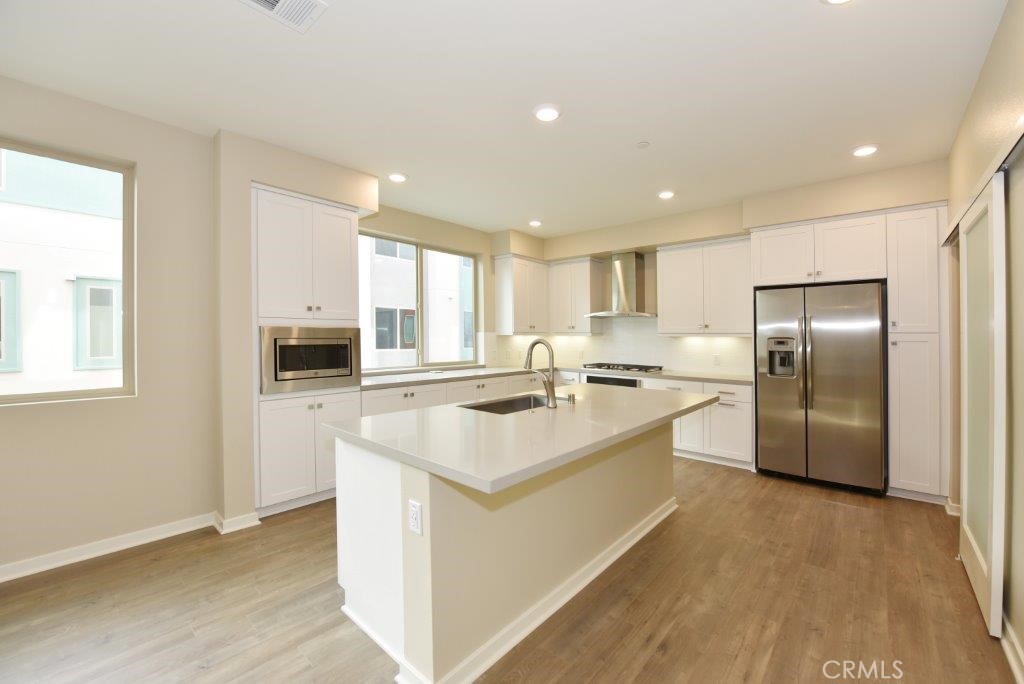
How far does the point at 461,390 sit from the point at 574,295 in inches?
88.9

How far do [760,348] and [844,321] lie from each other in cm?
68

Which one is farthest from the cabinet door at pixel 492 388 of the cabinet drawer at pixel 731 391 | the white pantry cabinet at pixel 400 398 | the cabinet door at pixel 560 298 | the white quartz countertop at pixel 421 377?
the cabinet drawer at pixel 731 391

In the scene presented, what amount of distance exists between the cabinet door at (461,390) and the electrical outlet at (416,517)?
2735 millimetres

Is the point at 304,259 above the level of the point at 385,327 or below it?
above

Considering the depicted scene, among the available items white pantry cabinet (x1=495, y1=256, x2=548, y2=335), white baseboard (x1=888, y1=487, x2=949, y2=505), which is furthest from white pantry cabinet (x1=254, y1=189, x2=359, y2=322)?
white baseboard (x1=888, y1=487, x2=949, y2=505)

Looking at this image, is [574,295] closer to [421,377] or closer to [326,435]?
[421,377]

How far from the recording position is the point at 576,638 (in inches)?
74.5

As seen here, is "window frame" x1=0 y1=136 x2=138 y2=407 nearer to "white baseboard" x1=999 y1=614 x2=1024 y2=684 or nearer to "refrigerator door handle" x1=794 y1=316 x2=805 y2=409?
"white baseboard" x1=999 y1=614 x2=1024 y2=684

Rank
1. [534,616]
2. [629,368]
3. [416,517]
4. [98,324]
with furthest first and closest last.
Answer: [629,368] → [98,324] → [534,616] → [416,517]

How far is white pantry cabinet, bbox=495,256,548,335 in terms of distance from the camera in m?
5.59

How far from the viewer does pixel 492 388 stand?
4.93 metres

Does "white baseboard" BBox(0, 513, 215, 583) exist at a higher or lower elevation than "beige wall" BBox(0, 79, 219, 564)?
lower

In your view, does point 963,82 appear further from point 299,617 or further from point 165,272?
point 165,272

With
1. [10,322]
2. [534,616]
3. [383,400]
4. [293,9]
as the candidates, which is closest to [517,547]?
[534,616]
